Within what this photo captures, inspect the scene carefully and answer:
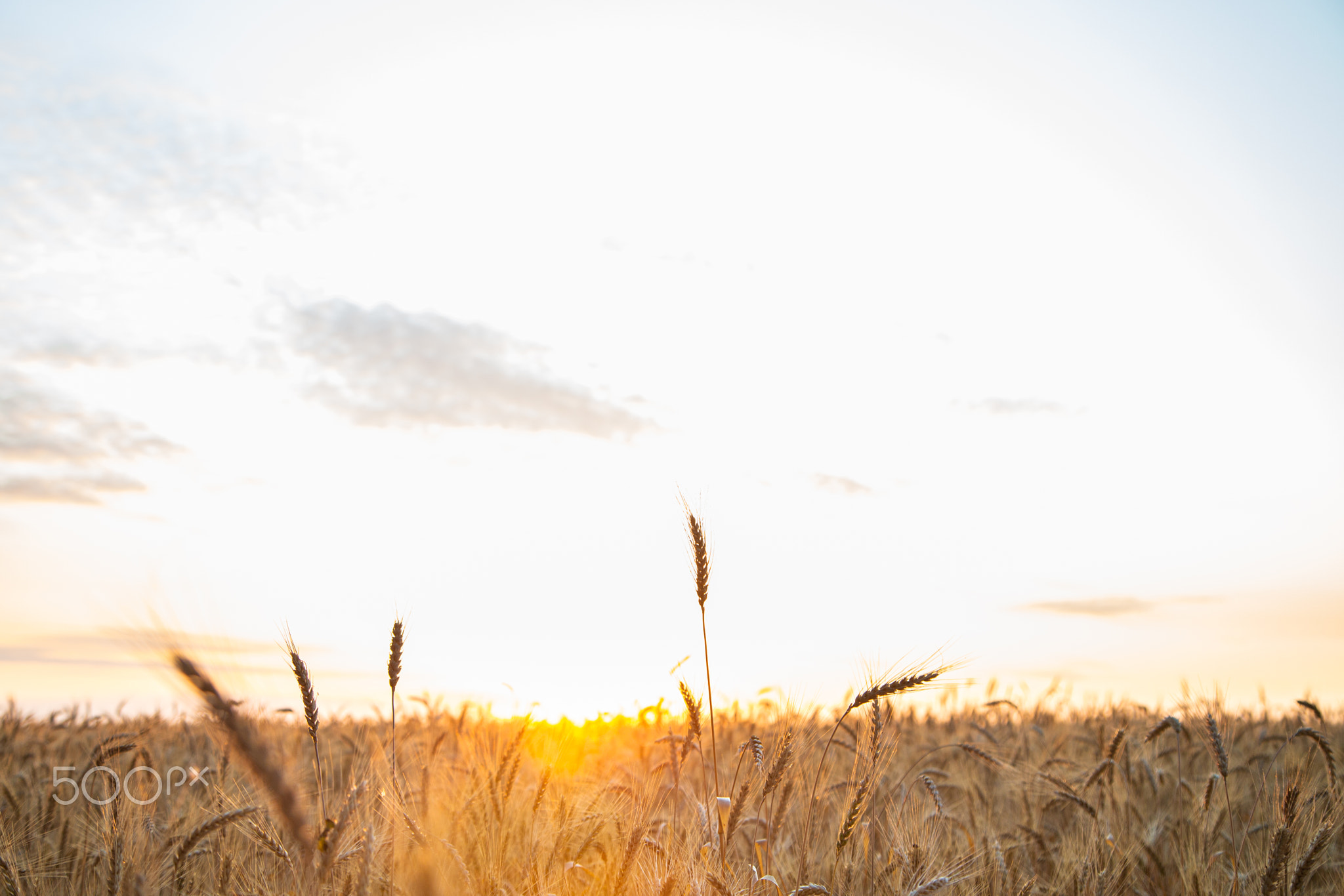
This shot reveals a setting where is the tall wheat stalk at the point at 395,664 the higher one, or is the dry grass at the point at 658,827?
the tall wheat stalk at the point at 395,664

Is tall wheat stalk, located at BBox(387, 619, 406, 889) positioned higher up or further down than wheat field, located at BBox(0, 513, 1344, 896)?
higher up

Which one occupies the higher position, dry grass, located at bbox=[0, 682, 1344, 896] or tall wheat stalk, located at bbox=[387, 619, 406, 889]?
tall wheat stalk, located at bbox=[387, 619, 406, 889]

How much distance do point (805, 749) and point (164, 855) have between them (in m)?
2.97

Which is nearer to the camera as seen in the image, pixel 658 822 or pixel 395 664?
pixel 395 664

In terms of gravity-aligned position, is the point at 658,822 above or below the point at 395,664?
below

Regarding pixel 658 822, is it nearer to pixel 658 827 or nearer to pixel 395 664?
pixel 658 827

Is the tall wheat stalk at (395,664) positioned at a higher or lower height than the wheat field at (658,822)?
higher

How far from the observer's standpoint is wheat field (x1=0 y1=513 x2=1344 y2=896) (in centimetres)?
298

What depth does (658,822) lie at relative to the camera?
14.7ft

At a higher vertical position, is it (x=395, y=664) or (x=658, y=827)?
(x=395, y=664)

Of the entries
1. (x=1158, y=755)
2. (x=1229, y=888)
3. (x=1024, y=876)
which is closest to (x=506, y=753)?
(x=1024, y=876)

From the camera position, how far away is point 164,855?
3438 millimetres

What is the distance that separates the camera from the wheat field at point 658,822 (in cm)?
298

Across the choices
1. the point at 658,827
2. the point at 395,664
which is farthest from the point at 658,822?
the point at 395,664
